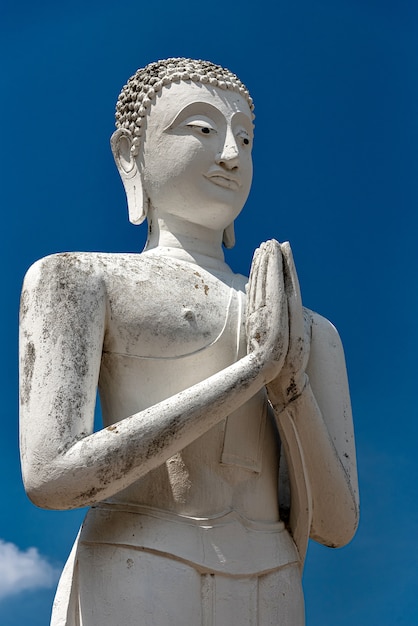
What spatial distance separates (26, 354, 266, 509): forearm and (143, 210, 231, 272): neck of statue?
53.1 inches

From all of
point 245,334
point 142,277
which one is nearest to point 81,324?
point 142,277

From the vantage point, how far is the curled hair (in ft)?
28.4

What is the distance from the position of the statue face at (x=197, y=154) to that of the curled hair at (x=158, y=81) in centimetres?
5

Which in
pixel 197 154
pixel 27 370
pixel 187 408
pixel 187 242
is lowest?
pixel 187 408

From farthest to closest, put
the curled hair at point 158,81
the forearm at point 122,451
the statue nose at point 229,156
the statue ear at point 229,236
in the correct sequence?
1. the statue ear at point 229,236
2. the curled hair at point 158,81
3. the statue nose at point 229,156
4. the forearm at point 122,451

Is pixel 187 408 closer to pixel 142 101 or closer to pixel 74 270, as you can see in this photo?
pixel 74 270

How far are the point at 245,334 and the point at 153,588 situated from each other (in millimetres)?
1674

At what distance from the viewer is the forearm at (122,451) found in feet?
23.7

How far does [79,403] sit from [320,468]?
153 centimetres

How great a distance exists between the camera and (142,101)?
8734 mm

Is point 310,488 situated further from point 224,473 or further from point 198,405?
point 198,405

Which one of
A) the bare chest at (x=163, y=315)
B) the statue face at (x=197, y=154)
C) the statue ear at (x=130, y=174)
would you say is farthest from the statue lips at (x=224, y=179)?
the bare chest at (x=163, y=315)

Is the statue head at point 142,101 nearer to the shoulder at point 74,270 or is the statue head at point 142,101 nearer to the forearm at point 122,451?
the shoulder at point 74,270

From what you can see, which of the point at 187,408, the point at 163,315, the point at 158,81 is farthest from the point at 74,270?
the point at 158,81
